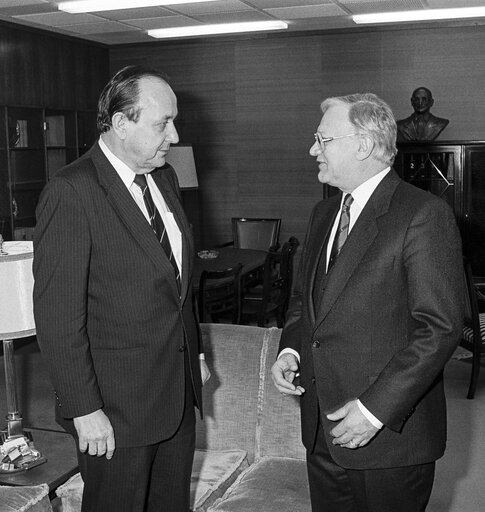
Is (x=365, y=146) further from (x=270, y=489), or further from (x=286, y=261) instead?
(x=286, y=261)

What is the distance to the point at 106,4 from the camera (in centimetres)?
603

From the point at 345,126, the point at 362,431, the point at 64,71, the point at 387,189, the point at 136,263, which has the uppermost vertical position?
the point at 64,71

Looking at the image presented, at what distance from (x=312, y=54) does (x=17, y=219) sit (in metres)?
3.43

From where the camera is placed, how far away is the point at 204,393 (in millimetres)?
2943

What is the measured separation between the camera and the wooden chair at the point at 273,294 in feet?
17.9

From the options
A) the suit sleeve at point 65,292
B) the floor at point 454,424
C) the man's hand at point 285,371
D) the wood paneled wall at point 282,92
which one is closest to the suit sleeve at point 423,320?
the man's hand at point 285,371

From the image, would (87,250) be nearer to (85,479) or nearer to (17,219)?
(85,479)

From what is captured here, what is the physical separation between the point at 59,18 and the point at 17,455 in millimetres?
5051

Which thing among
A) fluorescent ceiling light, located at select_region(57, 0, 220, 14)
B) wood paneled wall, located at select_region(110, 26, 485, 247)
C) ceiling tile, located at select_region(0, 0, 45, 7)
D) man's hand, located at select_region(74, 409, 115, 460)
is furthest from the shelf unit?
man's hand, located at select_region(74, 409, 115, 460)

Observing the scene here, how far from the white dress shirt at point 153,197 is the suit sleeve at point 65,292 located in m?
0.20

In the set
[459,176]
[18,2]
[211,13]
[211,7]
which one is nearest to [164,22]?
[211,13]

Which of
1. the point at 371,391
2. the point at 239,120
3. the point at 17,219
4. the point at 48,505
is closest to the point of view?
the point at 371,391

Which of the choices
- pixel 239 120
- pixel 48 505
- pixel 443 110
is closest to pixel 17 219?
pixel 239 120

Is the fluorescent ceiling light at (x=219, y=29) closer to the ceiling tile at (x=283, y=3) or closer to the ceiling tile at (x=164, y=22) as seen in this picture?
the ceiling tile at (x=164, y=22)
